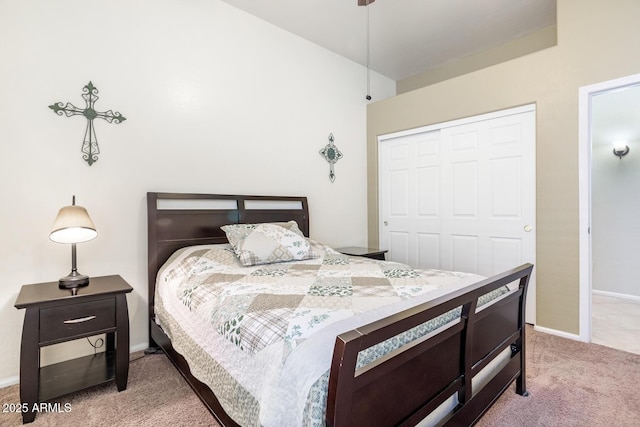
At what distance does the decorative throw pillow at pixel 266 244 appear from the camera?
7.73ft

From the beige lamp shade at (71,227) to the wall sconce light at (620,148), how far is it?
522 cm

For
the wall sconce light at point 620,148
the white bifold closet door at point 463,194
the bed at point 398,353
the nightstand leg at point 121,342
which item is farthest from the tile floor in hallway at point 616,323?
the nightstand leg at point 121,342

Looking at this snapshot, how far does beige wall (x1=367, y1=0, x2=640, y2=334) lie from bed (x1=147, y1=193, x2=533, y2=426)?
1.22 m

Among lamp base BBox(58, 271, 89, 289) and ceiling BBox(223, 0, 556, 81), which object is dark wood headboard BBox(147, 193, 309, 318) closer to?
lamp base BBox(58, 271, 89, 289)

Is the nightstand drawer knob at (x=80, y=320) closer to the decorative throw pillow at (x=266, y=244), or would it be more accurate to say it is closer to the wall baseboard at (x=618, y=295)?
the decorative throw pillow at (x=266, y=244)

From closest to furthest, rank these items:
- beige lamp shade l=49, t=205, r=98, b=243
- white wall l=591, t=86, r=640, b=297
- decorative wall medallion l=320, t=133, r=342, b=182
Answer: beige lamp shade l=49, t=205, r=98, b=243 → white wall l=591, t=86, r=640, b=297 → decorative wall medallion l=320, t=133, r=342, b=182

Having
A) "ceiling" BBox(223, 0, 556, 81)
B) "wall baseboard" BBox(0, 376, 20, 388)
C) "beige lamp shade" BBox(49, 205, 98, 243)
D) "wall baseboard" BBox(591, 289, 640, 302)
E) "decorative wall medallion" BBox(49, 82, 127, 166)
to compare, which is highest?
"ceiling" BBox(223, 0, 556, 81)

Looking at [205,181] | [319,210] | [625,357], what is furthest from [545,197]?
[205,181]

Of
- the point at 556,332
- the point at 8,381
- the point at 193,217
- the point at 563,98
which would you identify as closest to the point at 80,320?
the point at 8,381

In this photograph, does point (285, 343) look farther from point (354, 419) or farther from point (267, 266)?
point (267, 266)

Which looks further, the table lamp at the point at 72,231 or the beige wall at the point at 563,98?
the beige wall at the point at 563,98

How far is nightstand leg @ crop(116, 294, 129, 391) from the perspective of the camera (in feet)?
6.35

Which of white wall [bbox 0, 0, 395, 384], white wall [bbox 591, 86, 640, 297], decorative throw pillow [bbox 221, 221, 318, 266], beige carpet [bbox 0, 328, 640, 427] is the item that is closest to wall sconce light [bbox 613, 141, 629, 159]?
white wall [bbox 591, 86, 640, 297]

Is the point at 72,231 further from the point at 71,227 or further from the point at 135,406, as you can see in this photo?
the point at 135,406
